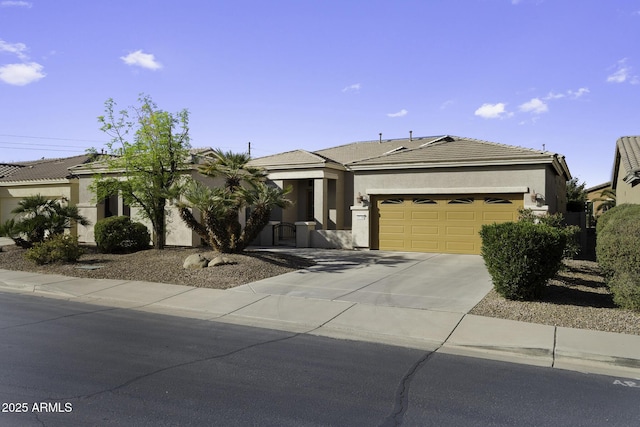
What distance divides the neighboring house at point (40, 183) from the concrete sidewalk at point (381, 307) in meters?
10.9

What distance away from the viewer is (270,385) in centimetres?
537

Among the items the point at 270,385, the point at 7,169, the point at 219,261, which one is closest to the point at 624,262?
the point at 270,385

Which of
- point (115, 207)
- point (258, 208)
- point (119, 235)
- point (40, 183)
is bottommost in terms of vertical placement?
point (119, 235)

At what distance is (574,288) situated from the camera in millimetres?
11297

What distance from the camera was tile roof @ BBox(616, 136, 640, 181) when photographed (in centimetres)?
1251

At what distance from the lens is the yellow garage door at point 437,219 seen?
59.2 feet

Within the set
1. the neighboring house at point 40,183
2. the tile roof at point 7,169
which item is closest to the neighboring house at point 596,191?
the neighboring house at point 40,183

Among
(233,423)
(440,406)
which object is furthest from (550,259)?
(233,423)

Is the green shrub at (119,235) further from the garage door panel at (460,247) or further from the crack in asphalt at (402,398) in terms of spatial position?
the crack in asphalt at (402,398)

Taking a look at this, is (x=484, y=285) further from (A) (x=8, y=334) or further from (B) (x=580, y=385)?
(A) (x=8, y=334)

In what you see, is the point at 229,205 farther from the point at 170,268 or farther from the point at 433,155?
the point at 433,155

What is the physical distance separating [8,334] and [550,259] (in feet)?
31.3

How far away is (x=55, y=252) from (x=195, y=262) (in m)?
4.94

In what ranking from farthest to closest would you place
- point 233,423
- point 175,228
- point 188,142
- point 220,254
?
point 175,228 → point 188,142 → point 220,254 → point 233,423
